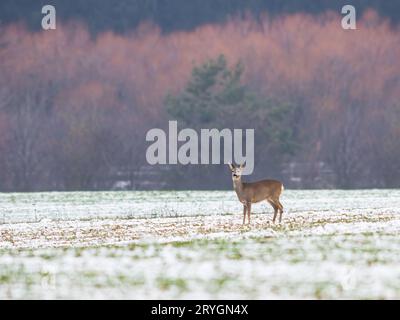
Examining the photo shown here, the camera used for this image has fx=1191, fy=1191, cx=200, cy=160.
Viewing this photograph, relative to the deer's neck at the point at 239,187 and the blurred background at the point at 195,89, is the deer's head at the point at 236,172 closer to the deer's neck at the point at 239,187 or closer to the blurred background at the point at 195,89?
the deer's neck at the point at 239,187

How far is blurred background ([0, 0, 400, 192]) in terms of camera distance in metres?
69.8

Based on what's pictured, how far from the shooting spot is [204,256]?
17344mm

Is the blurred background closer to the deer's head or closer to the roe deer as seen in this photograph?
the roe deer

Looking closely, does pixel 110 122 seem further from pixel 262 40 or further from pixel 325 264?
pixel 325 264

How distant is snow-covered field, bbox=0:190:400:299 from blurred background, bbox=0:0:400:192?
39.7 meters

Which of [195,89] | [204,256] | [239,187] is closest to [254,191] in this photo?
[239,187]

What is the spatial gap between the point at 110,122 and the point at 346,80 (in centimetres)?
1810

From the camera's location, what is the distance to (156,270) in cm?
1576

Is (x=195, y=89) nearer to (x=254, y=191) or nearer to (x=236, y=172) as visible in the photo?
(x=236, y=172)

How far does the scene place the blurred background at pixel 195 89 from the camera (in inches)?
2749

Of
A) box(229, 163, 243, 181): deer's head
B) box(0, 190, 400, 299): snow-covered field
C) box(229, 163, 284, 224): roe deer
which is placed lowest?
box(0, 190, 400, 299): snow-covered field

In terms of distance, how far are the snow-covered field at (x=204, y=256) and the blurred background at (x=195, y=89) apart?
39.7 m

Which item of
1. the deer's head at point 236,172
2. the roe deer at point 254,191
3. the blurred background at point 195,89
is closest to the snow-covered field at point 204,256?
the roe deer at point 254,191

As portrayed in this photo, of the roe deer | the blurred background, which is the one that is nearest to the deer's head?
the roe deer
